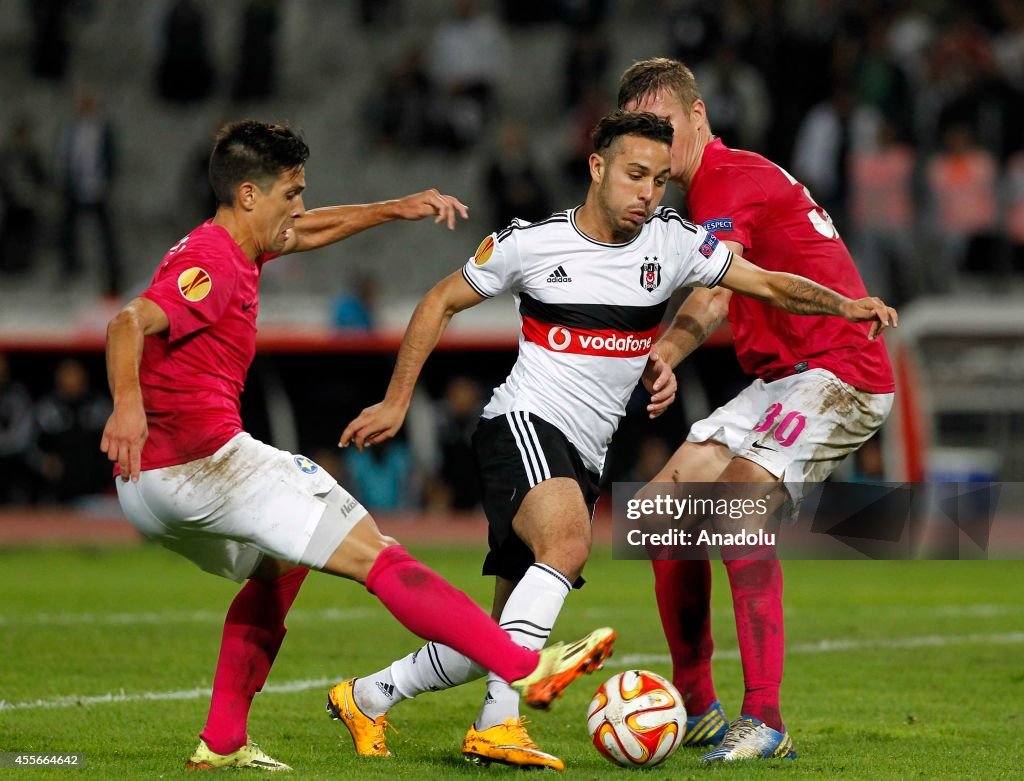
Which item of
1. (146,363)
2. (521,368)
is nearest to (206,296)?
(146,363)

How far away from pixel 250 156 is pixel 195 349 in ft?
2.39

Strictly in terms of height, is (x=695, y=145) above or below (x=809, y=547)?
above

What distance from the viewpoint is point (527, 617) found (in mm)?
5824

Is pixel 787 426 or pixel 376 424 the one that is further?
pixel 787 426

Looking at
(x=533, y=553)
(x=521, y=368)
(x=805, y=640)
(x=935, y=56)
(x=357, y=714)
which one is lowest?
(x=805, y=640)

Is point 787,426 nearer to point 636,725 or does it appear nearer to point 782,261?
point 782,261

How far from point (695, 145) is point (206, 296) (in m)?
2.39

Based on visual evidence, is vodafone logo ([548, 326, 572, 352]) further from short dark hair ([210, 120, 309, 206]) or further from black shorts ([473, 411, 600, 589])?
short dark hair ([210, 120, 309, 206])

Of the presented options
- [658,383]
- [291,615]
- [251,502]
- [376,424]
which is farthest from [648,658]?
[251,502]

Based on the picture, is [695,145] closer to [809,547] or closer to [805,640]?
[805,640]

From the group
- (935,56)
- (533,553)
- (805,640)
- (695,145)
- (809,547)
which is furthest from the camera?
(935,56)

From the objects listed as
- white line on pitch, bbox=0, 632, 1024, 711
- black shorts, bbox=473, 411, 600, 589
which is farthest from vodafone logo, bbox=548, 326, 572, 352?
white line on pitch, bbox=0, 632, 1024, 711

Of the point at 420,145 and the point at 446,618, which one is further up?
the point at 420,145

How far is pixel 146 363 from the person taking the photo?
5.74m
